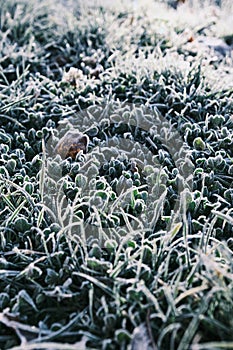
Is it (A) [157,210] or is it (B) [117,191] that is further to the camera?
(B) [117,191]

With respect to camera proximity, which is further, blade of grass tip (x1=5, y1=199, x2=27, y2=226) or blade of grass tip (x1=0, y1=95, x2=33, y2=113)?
blade of grass tip (x1=0, y1=95, x2=33, y2=113)

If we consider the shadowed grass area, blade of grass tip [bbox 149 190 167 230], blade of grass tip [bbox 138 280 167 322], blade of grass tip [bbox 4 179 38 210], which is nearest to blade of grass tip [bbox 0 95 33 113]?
the shadowed grass area

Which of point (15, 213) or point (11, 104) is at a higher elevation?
point (11, 104)

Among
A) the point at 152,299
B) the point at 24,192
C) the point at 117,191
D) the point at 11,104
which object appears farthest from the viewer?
the point at 11,104

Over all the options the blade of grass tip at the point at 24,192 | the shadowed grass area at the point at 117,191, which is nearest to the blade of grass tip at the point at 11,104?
the shadowed grass area at the point at 117,191

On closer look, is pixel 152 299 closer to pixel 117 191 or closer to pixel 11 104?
pixel 117 191

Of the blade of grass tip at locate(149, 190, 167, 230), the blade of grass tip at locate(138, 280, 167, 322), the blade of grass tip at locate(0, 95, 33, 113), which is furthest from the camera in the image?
the blade of grass tip at locate(0, 95, 33, 113)

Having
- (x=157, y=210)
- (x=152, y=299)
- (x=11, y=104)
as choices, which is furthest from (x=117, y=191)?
(x=11, y=104)

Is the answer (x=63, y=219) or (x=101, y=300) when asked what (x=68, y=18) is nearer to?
(x=63, y=219)

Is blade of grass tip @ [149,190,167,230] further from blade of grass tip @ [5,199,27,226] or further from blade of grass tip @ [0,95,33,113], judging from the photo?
blade of grass tip @ [0,95,33,113]

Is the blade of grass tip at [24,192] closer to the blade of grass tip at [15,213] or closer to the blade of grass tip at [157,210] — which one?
the blade of grass tip at [15,213]
